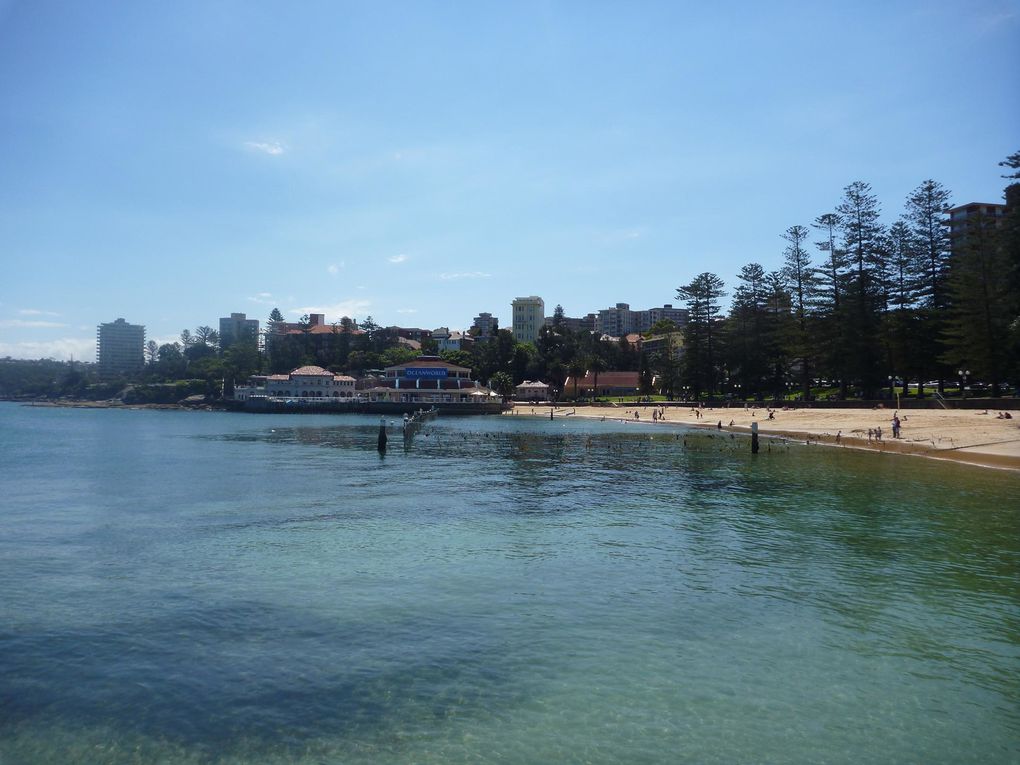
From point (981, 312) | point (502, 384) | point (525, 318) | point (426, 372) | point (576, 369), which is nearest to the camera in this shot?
point (981, 312)

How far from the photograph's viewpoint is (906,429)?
38594 mm

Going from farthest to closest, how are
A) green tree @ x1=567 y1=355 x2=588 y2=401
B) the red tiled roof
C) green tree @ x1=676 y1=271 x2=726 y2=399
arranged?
the red tiled roof, green tree @ x1=567 y1=355 x2=588 y2=401, green tree @ x1=676 y1=271 x2=726 y2=399

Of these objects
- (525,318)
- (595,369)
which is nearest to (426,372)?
(595,369)

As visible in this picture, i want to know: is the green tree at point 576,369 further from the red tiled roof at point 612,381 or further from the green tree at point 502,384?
the green tree at point 502,384

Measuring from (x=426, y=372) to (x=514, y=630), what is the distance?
327 ft

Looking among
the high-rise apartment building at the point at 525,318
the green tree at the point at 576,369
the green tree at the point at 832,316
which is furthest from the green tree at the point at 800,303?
the high-rise apartment building at the point at 525,318

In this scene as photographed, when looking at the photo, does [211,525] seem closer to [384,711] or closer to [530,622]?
[530,622]

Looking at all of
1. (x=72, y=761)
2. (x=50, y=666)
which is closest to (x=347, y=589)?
(x=50, y=666)

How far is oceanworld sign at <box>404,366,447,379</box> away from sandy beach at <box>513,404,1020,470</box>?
47862 mm

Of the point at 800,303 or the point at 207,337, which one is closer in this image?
the point at 800,303

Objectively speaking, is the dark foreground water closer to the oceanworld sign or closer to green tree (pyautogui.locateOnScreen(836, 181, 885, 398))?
green tree (pyautogui.locateOnScreen(836, 181, 885, 398))

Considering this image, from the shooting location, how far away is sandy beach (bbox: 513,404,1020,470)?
3023 centimetres

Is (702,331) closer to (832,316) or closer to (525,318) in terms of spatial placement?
(832,316)

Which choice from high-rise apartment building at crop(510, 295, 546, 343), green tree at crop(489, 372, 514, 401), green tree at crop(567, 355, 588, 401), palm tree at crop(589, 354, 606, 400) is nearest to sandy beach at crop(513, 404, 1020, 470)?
palm tree at crop(589, 354, 606, 400)
